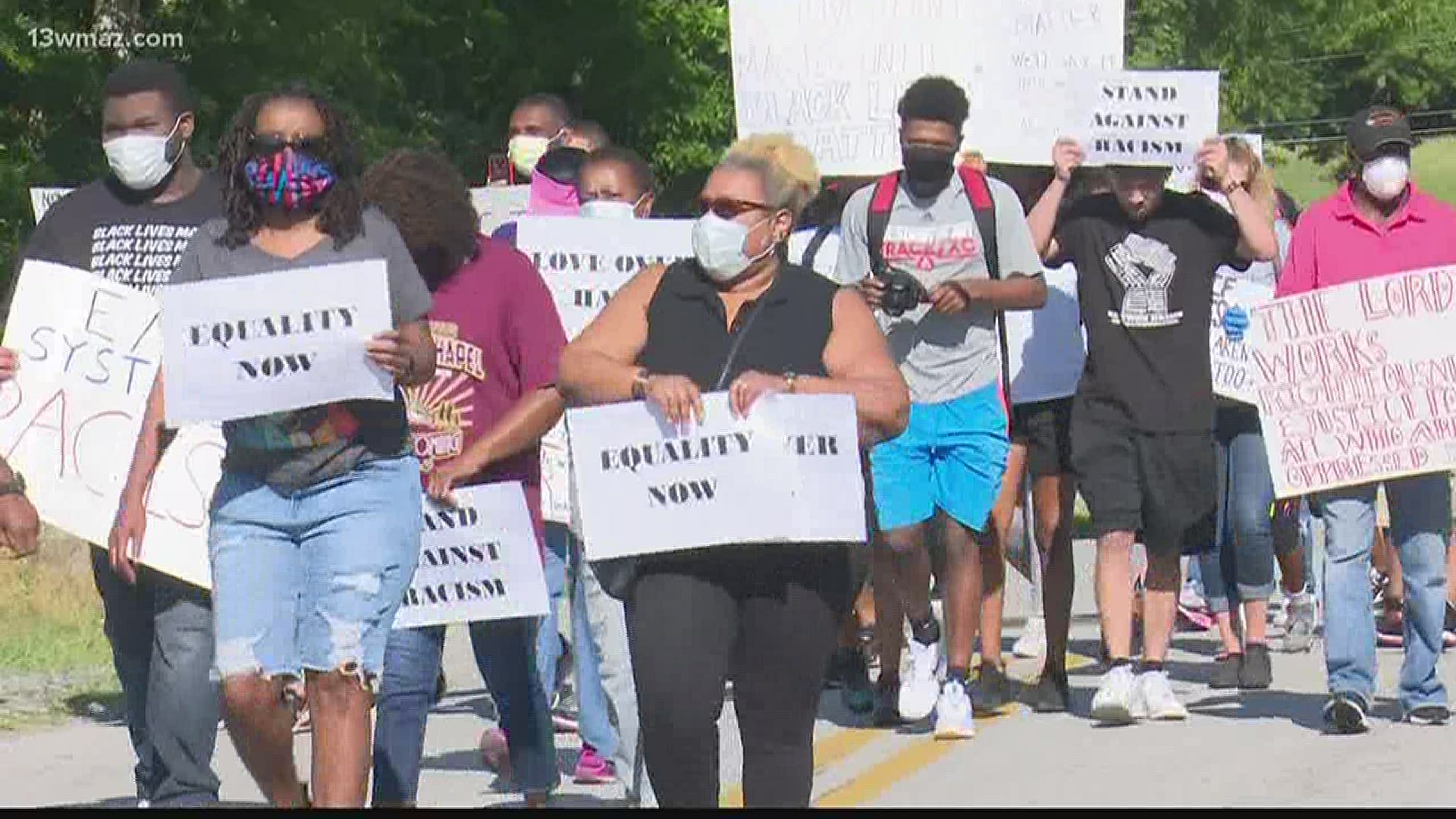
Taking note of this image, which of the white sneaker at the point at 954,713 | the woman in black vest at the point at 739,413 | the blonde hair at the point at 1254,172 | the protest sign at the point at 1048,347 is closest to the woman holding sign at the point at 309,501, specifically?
the woman in black vest at the point at 739,413

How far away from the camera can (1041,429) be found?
42.3 feet

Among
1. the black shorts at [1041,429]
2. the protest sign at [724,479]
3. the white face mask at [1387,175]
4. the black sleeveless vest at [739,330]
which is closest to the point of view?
the protest sign at [724,479]

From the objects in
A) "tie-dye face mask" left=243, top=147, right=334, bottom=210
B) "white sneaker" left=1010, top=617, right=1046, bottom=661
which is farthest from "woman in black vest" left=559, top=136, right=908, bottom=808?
"white sneaker" left=1010, top=617, right=1046, bottom=661

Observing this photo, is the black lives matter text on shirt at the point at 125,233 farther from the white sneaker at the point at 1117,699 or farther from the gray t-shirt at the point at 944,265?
the white sneaker at the point at 1117,699

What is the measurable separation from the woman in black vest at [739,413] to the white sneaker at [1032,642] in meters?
6.68

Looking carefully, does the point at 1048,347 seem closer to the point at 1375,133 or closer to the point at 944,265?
the point at 944,265

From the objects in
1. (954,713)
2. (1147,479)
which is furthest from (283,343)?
(1147,479)

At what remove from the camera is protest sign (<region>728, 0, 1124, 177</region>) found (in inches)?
520

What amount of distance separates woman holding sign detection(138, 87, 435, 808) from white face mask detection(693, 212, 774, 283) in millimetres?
757

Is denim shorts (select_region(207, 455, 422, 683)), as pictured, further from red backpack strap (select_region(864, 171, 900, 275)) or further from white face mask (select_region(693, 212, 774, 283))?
red backpack strap (select_region(864, 171, 900, 275))

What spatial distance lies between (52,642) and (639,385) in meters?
8.22

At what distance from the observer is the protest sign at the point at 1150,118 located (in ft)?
39.2

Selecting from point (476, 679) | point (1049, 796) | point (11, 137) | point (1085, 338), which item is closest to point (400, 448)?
point (1049, 796)

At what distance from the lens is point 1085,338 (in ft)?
41.3
